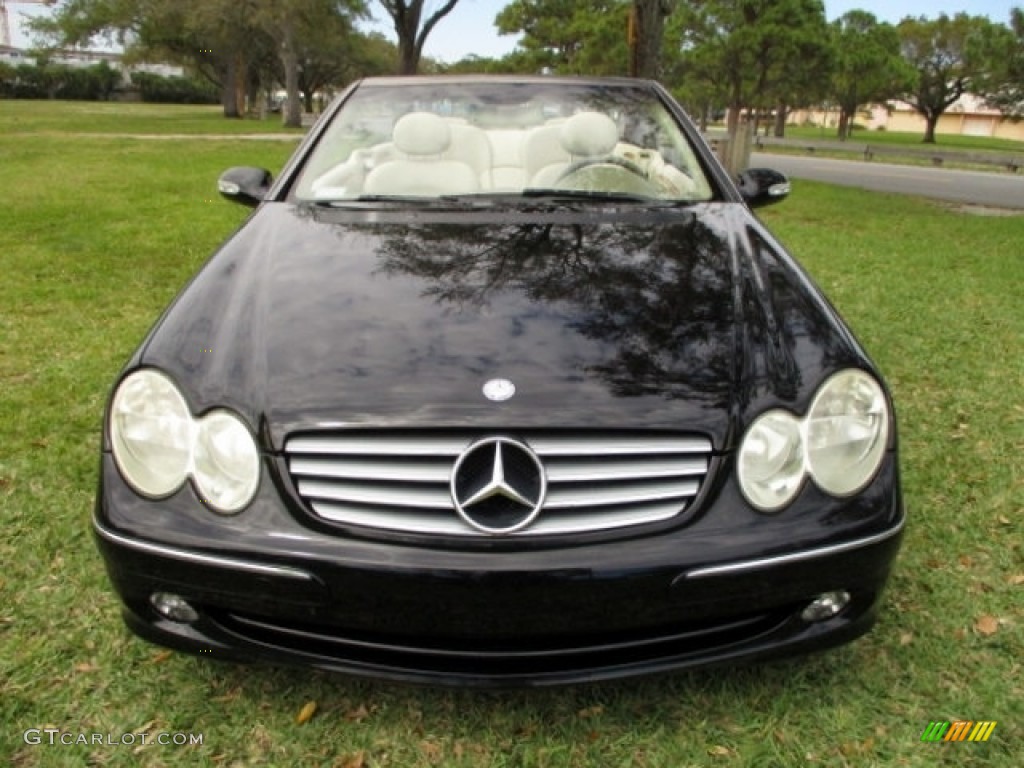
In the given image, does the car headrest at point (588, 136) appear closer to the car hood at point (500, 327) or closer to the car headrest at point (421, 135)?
the car headrest at point (421, 135)

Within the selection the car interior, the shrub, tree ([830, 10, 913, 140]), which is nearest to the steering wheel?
the car interior

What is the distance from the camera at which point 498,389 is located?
172cm

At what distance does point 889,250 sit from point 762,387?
6.59 meters

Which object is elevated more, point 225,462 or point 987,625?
point 225,462

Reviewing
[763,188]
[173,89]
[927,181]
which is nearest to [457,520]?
[763,188]

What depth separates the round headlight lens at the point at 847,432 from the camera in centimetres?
173

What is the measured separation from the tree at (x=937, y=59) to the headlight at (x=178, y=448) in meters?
50.6

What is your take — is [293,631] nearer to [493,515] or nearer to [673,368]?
[493,515]

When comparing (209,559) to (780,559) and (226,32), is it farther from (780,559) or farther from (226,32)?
(226,32)

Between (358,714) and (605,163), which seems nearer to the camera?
(358,714)

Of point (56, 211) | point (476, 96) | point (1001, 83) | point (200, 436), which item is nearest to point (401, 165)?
point (476, 96)

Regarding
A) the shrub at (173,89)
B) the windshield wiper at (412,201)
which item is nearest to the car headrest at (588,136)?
the windshield wiper at (412,201)

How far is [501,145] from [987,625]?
217 centimetres

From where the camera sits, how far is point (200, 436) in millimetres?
1729
